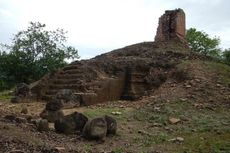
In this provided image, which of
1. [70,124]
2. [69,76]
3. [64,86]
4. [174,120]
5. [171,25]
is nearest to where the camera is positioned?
[70,124]

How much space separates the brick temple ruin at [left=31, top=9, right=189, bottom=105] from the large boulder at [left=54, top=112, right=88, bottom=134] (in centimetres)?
397

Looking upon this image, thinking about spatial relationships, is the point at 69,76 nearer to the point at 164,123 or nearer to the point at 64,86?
the point at 64,86

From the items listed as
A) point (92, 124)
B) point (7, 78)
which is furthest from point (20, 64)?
point (92, 124)

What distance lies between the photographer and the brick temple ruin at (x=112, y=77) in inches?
549

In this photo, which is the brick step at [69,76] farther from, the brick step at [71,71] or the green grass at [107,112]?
the green grass at [107,112]

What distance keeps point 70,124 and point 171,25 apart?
10.6m

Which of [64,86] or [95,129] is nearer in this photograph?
[95,129]

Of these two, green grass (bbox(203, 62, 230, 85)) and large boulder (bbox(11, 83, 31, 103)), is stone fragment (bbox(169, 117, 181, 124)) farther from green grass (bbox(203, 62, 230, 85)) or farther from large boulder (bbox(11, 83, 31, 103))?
large boulder (bbox(11, 83, 31, 103))

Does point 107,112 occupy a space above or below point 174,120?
above

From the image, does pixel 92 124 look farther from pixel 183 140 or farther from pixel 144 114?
pixel 144 114

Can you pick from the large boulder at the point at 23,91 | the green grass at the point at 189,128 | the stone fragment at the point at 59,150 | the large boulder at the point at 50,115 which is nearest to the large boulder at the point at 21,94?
the large boulder at the point at 23,91

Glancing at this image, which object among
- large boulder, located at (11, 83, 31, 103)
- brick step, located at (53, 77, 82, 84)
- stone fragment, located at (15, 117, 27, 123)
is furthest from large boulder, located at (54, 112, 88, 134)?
large boulder, located at (11, 83, 31, 103)

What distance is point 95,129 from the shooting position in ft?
27.6

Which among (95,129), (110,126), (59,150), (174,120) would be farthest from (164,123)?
(59,150)
